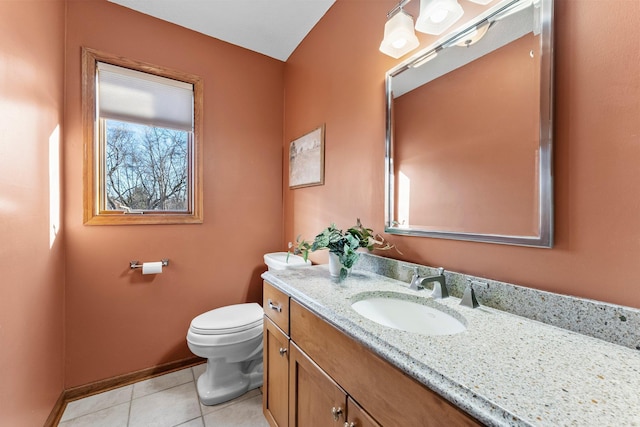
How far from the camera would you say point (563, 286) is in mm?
755

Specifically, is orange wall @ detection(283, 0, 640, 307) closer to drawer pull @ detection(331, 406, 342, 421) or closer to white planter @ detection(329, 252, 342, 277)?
white planter @ detection(329, 252, 342, 277)

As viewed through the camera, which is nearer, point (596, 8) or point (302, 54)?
point (596, 8)

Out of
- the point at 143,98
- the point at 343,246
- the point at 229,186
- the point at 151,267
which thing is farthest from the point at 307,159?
the point at 151,267

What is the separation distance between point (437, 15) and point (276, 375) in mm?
1674

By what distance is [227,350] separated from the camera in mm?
1562

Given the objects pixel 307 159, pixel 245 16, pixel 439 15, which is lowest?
pixel 307 159

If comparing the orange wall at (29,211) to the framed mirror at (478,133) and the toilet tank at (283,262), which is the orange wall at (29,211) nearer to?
the toilet tank at (283,262)

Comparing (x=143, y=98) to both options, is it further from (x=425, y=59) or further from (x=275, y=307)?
(x=425, y=59)

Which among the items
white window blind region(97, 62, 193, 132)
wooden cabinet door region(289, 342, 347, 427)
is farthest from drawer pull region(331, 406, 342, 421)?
white window blind region(97, 62, 193, 132)

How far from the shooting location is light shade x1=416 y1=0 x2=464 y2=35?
3.22 ft

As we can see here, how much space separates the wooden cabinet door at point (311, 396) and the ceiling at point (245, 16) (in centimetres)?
202

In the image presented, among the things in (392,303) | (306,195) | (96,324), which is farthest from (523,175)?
(96,324)

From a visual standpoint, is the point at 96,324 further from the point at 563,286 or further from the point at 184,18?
the point at 563,286

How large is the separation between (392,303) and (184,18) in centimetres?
228
